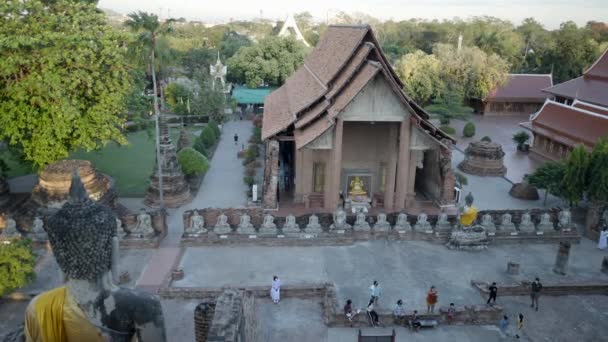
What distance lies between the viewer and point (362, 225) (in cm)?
2134

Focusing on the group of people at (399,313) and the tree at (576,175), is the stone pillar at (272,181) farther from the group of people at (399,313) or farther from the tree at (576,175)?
the tree at (576,175)

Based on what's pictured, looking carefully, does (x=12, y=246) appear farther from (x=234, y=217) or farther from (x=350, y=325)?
(x=350, y=325)

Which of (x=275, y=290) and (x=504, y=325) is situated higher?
(x=275, y=290)

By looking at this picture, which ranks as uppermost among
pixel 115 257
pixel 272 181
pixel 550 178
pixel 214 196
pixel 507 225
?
pixel 115 257

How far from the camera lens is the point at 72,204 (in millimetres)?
5082

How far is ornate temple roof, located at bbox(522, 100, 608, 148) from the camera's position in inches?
1230

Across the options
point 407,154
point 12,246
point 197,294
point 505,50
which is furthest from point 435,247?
point 505,50

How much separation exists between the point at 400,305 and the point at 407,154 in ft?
30.8

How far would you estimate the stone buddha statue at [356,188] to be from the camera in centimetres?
2427

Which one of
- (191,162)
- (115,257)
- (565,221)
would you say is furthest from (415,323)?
(191,162)

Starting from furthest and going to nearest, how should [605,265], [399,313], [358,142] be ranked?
[358,142] < [605,265] < [399,313]

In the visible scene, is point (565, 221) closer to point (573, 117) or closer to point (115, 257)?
point (573, 117)

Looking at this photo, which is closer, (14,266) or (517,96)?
(14,266)

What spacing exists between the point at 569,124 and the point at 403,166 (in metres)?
17.8
